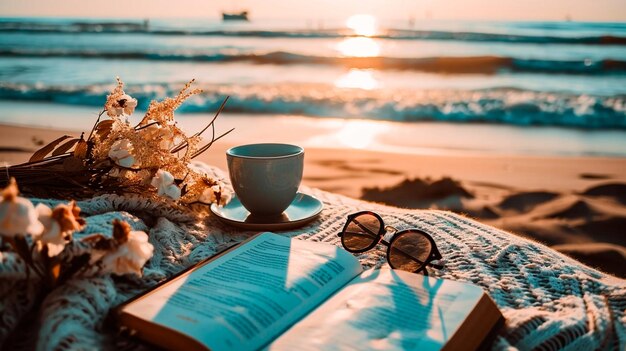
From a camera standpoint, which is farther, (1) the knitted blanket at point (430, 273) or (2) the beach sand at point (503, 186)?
(2) the beach sand at point (503, 186)

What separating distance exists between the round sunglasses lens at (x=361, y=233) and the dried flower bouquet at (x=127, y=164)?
39cm

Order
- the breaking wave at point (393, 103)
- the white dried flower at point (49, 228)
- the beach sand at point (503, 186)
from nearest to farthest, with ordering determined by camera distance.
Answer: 1. the white dried flower at point (49, 228)
2. the beach sand at point (503, 186)
3. the breaking wave at point (393, 103)

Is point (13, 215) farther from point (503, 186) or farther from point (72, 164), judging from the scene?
point (503, 186)

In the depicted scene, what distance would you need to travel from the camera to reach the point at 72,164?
5.27 feet

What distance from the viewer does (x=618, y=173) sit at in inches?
152

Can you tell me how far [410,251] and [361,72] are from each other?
853 centimetres

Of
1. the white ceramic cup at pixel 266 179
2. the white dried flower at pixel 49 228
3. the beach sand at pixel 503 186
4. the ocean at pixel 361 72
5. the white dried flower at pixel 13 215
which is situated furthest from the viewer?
the ocean at pixel 361 72

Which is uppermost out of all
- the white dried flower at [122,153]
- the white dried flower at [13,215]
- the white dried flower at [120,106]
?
the white dried flower at [120,106]

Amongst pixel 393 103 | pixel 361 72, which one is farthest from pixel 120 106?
pixel 361 72

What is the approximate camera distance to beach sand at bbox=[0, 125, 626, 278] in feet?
9.52

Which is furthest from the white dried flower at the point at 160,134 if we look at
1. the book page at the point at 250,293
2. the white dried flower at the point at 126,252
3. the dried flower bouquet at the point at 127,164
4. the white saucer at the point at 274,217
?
the white dried flower at the point at 126,252

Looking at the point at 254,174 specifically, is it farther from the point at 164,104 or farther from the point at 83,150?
the point at 83,150

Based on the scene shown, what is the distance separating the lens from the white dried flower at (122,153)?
5.17 feet

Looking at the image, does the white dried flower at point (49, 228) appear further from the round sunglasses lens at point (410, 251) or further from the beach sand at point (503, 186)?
the beach sand at point (503, 186)
